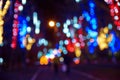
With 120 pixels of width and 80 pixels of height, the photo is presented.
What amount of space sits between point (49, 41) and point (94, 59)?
71.2 feet

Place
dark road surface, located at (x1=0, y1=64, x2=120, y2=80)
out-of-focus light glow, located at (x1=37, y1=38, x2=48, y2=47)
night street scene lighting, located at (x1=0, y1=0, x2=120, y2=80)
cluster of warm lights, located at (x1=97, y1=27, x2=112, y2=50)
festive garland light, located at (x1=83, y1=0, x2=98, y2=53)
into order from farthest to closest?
1. out-of-focus light glow, located at (x1=37, y1=38, x2=48, y2=47)
2. cluster of warm lights, located at (x1=97, y1=27, x2=112, y2=50)
3. festive garland light, located at (x1=83, y1=0, x2=98, y2=53)
4. night street scene lighting, located at (x1=0, y1=0, x2=120, y2=80)
5. dark road surface, located at (x1=0, y1=64, x2=120, y2=80)

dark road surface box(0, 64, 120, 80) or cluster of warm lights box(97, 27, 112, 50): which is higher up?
cluster of warm lights box(97, 27, 112, 50)

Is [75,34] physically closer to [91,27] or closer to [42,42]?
[91,27]

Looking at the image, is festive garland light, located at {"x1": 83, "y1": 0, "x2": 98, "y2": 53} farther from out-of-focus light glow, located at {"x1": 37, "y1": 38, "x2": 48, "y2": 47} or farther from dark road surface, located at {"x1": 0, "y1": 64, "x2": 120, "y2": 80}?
out-of-focus light glow, located at {"x1": 37, "y1": 38, "x2": 48, "y2": 47}

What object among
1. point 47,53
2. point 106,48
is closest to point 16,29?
point 106,48

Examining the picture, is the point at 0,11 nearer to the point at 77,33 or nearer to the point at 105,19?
the point at 105,19

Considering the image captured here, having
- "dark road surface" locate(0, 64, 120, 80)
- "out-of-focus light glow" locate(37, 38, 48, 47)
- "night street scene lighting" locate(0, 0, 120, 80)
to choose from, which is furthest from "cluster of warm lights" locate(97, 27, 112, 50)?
"out-of-focus light glow" locate(37, 38, 48, 47)

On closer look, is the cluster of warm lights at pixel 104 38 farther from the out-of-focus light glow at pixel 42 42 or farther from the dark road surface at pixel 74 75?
the out-of-focus light glow at pixel 42 42

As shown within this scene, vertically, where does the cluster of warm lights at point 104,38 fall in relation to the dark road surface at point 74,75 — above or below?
above

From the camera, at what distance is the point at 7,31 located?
25.1 m

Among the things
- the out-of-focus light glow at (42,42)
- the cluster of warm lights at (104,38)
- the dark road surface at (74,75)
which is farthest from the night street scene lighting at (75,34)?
the out-of-focus light glow at (42,42)

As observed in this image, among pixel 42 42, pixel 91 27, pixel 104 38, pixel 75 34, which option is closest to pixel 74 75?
pixel 104 38

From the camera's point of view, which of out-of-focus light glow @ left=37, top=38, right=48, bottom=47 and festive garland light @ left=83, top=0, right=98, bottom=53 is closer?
festive garland light @ left=83, top=0, right=98, bottom=53

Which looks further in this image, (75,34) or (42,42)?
(42,42)
